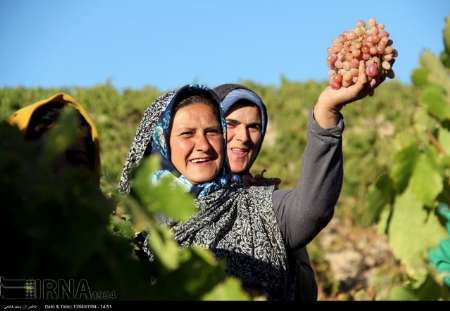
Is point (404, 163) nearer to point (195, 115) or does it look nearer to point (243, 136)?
point (195, 115)

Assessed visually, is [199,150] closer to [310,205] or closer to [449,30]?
[310,205]

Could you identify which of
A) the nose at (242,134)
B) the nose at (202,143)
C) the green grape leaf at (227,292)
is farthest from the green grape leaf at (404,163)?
the nose at (242,134)

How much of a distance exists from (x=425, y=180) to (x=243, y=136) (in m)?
2.69

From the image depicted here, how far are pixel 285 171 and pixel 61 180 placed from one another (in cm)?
1213

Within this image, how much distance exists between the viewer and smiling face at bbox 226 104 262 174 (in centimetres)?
398

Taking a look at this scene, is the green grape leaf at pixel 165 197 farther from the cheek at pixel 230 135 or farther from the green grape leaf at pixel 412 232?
the cheek at pixel 230 135

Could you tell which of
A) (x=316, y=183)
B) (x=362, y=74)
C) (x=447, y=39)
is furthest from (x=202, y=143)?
(x=447, y=39)

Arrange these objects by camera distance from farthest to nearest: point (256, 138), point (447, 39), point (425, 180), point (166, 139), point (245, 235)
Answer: point (256, 138) < point (166, 139) < point (245, 235) < point (447, 39) < point (425, 180)

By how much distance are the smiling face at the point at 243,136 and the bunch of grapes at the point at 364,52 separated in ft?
5.67

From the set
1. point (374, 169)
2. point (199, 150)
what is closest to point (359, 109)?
point (374, 169)

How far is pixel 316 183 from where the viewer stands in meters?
2.55

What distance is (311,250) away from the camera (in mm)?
9906

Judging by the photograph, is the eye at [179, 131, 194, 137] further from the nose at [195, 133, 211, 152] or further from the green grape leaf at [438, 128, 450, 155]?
the green grape leaf at [438, 128, 450, 155]

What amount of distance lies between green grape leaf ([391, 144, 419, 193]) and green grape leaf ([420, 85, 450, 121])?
74 mm
